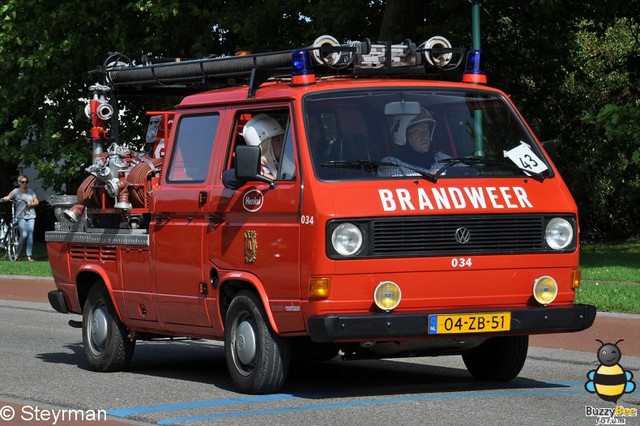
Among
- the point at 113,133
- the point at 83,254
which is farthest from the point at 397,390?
the point at 113,133

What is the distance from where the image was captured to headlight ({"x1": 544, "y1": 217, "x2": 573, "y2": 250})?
9.85 m

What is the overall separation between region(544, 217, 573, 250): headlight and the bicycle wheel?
24.1m

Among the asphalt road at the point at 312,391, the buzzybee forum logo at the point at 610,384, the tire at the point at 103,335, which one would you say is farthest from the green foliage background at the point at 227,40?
the buzzybee forum logo at the point at 610,384

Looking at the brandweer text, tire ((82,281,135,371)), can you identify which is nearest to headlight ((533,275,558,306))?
the brandweer text

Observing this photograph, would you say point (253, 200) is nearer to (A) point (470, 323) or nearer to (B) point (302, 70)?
(B) point (302, 70)

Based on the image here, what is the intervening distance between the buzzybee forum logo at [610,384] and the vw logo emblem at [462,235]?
111 centimetres

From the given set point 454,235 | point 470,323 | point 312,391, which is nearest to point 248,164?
point 454,235

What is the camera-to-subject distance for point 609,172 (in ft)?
127

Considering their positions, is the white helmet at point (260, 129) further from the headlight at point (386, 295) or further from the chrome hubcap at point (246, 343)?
the headlight at point (386, 295)

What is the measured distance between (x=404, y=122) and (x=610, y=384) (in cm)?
229

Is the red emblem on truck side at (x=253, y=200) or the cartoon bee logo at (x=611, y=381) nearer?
the cartoon bee logo at (x=611, y=381)

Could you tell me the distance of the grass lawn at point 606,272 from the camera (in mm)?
17427

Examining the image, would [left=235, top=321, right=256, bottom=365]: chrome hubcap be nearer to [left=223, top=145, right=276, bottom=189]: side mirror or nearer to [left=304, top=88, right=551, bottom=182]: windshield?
[left=223, top=145, right=276, bottom=189]: side mirror

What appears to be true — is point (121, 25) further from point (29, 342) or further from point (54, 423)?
point (54, 423)
